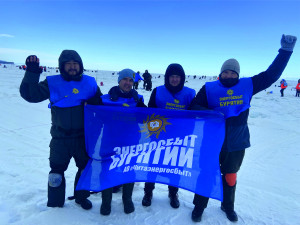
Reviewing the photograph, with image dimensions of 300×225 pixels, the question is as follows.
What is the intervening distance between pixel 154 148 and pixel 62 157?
123 centimetres

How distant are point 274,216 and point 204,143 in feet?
5.07

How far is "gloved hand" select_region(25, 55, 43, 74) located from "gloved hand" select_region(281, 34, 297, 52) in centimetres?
313

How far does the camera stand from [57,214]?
2621 millimetres

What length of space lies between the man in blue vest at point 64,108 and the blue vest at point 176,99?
101cm

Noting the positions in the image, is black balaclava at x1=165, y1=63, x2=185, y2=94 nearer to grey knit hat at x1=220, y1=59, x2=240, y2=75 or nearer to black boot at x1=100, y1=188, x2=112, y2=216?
grey knit hat at x1=220, y1=59, x2=240, y2=75

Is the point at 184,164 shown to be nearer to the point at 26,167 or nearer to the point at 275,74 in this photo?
the point at 275,74

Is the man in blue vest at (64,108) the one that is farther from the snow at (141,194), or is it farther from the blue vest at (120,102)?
the snow at (141,194)

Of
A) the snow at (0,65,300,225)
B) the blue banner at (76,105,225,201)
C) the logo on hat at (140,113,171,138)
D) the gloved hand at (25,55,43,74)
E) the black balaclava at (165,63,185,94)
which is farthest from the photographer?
the black balaclava at (165,63,185,94)

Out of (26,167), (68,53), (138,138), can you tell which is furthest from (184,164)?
(26,167)

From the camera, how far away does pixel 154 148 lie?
107 inches

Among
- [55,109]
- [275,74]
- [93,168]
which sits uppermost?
[275,74]

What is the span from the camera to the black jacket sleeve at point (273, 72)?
2631mm

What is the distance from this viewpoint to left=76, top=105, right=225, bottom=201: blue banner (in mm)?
2566

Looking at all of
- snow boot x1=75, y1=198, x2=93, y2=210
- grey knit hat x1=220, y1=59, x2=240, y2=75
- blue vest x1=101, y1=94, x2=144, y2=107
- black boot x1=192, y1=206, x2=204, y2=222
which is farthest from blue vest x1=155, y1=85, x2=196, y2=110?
snow boot x1=75, y1=198, x2=93, y2=210
